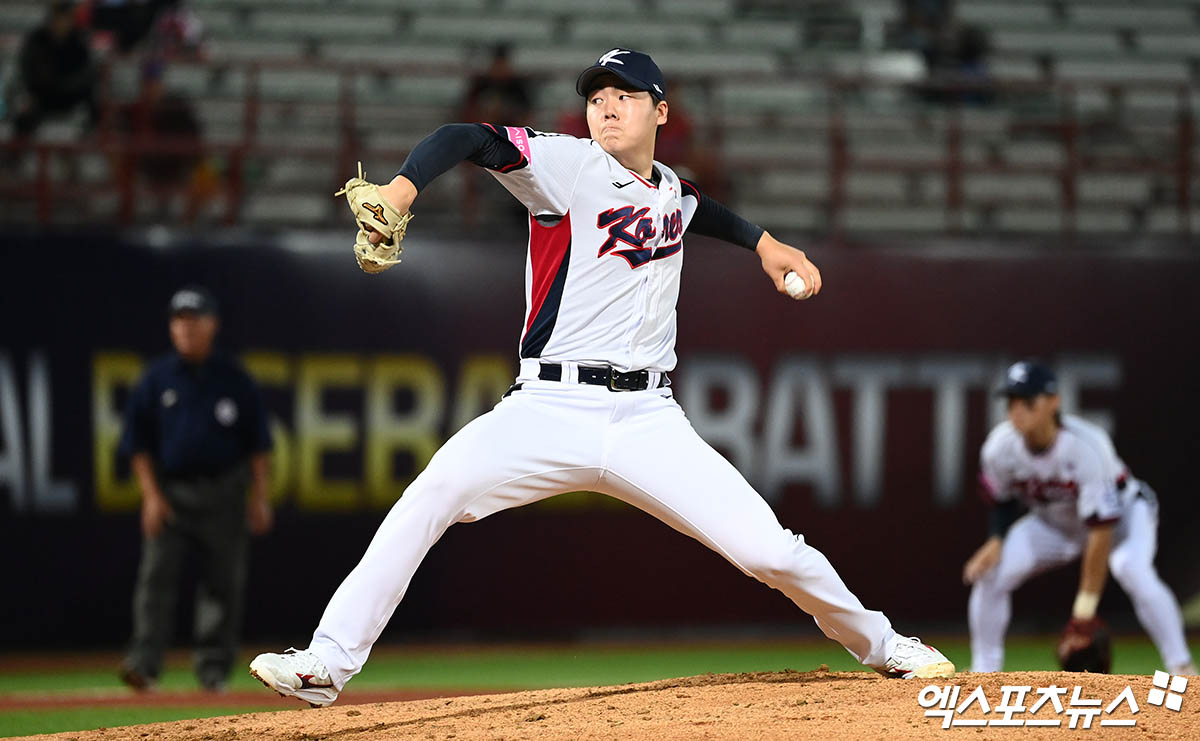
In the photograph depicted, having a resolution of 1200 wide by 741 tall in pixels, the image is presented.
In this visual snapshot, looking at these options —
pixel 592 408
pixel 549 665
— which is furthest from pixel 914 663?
pixel 549 665

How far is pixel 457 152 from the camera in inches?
168

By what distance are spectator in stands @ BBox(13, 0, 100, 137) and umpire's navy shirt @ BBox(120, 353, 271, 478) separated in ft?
10.7

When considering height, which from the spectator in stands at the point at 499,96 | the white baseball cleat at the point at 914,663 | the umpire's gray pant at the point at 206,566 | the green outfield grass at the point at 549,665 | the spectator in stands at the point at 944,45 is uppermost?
the spectator in stands at the point at 944,45

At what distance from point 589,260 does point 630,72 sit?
2.01ft

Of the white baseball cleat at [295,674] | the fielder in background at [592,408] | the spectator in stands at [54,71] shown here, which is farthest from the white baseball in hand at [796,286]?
the spectator in stands at [54,71]

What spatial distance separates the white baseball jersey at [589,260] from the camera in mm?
4617

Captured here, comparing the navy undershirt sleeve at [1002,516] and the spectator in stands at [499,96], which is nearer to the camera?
the navy undershirt sleeve at [1002,516]

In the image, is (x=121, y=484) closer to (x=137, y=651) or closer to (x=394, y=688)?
(x=137, y=651)

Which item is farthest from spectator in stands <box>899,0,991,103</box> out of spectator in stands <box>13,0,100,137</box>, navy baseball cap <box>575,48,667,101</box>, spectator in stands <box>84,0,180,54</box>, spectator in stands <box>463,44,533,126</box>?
navy baseball cap <box>575,48,667,101</box>

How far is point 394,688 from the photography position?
8.23 metres

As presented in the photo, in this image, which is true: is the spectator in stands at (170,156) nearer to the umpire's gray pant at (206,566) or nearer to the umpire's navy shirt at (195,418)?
the umpire's navy shirt at (195,418)

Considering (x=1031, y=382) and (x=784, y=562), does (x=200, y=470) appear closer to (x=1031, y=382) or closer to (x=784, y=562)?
(x=1031, y=382)

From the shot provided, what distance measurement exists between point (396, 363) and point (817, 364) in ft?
9.68

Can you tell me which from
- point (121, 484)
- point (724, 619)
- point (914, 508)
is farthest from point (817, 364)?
point (121, 484)
